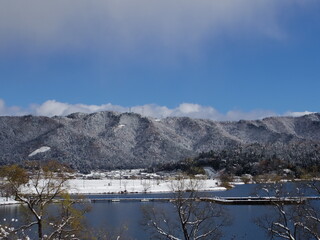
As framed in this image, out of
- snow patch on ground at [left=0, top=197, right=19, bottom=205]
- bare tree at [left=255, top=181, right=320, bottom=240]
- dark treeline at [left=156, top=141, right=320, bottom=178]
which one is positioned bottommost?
bare tree at [left=255, top=181, right=320, bottom=240]

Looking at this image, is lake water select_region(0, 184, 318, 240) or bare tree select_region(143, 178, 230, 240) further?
lake water select_region(0, 184, 318, 240)

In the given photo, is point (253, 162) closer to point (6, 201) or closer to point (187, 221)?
point (6, 201)

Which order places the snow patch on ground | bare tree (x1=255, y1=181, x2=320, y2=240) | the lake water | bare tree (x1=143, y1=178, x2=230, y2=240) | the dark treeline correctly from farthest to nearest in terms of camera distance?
the dark treeline < the snow patch on ground < the lake water < bare tree (x1=143, y1=178, x2=230, y2=240) < bare tree (x1=255, y1=181, x2=320, y2=240)

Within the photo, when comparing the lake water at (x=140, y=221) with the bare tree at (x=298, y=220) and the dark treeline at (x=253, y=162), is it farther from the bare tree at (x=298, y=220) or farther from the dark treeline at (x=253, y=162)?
the dark treeline at (x=253, y=162)

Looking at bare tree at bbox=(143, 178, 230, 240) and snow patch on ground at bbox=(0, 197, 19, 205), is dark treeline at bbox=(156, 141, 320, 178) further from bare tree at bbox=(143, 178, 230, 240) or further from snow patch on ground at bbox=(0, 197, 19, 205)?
bare tree at bbox=(143, 178, 230, 240)

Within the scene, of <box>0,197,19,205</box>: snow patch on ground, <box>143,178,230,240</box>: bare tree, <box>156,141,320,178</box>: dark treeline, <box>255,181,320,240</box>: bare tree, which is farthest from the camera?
<box>156,141,320,178</box>: dark treeline

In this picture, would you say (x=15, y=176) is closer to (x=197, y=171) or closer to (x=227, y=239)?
(x=227, y=239)

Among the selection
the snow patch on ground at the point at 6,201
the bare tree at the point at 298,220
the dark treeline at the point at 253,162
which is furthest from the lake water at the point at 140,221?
the dark treeline at the point at 253,162

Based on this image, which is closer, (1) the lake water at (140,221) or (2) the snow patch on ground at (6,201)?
(1) the lake water at (140,221)

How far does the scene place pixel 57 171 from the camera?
24.0 meters

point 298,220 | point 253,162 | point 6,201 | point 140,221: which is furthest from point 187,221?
point 253,162

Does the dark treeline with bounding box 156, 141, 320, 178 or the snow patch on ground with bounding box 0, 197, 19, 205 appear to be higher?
the dark treeline with bounding box 156, 141, 320, 178

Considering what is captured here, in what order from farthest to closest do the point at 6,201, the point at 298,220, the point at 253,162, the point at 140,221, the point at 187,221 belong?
the point at 253,162 < the point at 6,201 < the point at 140,221 < the point at 298,220 < the point at 187,221

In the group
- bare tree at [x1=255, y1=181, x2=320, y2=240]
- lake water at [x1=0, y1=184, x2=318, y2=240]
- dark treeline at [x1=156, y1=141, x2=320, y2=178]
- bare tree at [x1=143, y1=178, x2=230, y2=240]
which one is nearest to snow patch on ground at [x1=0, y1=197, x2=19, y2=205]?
lake water at [x1=0, y1=184, x2=318, y2=240]
